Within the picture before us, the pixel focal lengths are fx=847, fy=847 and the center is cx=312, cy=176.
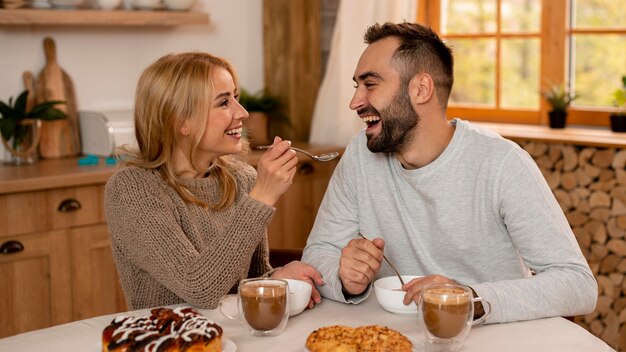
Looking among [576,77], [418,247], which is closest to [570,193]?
[576,77]

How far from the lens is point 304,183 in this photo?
3826 millimetres

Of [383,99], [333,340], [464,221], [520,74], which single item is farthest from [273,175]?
[520,74]

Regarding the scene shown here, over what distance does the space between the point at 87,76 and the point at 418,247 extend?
7.17ft

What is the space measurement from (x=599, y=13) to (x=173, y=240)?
2.31m

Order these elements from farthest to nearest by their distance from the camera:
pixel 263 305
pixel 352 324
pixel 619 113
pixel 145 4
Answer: pixel 145 4 < pixel 619 113 < pixel 352 324 < pixel 263 305

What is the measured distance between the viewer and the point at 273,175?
2006 millimetres

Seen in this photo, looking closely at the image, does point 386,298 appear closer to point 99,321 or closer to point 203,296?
point 203,296

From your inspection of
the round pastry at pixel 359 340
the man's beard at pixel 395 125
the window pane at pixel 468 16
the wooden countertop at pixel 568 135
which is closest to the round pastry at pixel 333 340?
the round pastry at pixel 359 340

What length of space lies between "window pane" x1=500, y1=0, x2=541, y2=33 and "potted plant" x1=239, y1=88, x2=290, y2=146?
113 cm

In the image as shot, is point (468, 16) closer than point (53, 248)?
No

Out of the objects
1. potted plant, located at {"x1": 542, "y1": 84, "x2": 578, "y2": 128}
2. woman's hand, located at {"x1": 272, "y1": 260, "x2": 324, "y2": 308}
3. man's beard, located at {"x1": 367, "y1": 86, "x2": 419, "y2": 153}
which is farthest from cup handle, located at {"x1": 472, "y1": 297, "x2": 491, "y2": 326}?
potted plant, located at {"x1": 542, "y1": 84, "x2": 578, "y2": 128}

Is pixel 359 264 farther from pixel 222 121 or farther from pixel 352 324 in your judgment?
pixel 222 121

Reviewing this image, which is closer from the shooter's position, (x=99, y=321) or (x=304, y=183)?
(x=99, y=321)

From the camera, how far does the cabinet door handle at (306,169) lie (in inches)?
149
